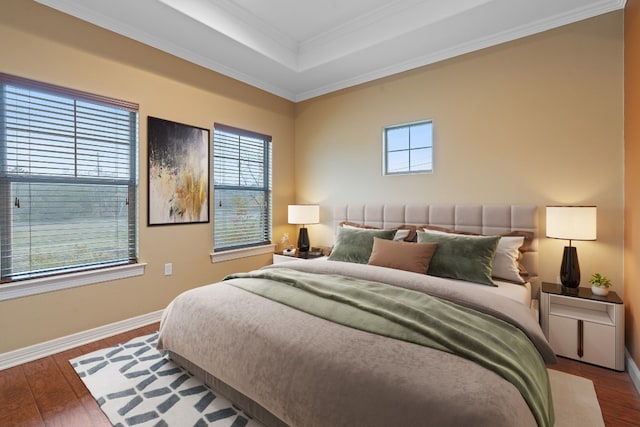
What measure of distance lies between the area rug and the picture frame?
131 centimetres

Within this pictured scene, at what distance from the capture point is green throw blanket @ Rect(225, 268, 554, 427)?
1244 mm

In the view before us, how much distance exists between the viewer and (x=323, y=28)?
336 centimetres

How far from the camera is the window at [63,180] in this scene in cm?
226

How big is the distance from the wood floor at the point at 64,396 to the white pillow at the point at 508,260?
0.72 meters

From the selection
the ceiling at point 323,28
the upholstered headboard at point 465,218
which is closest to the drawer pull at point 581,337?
the upholstered headboard at point 465,218

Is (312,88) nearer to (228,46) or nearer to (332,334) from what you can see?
(228,46)

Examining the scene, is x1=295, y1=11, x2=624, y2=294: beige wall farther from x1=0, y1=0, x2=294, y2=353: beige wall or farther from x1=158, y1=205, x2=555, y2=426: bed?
x1=0, y1=0, x2=294, y2=353: beige wall

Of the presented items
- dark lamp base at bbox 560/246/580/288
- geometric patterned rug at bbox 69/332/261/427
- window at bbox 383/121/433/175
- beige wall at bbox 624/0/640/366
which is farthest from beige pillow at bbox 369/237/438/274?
geometric patterned rug at bbox 69/332/261/427

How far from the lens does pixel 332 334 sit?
150 centimetres

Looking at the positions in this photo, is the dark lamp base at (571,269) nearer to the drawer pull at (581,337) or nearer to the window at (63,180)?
the drawer pull at (581,337)

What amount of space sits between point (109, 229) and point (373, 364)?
271 centimetres

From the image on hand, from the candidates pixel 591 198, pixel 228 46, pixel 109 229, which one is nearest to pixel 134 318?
pixel 109 229

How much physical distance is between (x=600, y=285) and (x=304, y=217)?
2974 mm

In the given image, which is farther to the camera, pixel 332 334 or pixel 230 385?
pixel 230 385
